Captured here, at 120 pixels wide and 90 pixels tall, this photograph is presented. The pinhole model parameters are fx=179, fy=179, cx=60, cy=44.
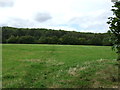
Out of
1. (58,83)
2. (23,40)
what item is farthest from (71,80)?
(23,40)

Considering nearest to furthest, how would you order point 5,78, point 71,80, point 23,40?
point 71,80 < point 5,78 < point 23,40

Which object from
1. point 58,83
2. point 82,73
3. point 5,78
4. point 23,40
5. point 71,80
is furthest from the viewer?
point 23,40

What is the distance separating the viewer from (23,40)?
81875 mm

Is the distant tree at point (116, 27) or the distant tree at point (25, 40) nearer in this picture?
the distant tree at point (116, 27)

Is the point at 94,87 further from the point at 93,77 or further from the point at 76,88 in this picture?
the point at 93,77

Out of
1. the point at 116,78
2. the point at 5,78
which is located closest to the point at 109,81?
the point at 116,78

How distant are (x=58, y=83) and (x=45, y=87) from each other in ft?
3.05

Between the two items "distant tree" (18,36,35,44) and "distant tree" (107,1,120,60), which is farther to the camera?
"distant tree" (18,36,35,44)

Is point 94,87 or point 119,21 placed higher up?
point 119,21

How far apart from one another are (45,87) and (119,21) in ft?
18.0

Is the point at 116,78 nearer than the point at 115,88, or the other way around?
the point at 115,88

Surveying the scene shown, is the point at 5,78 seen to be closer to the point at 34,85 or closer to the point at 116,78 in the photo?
the point at 34,85

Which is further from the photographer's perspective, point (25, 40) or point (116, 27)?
point (25, 40)

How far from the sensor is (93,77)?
35.0ft
